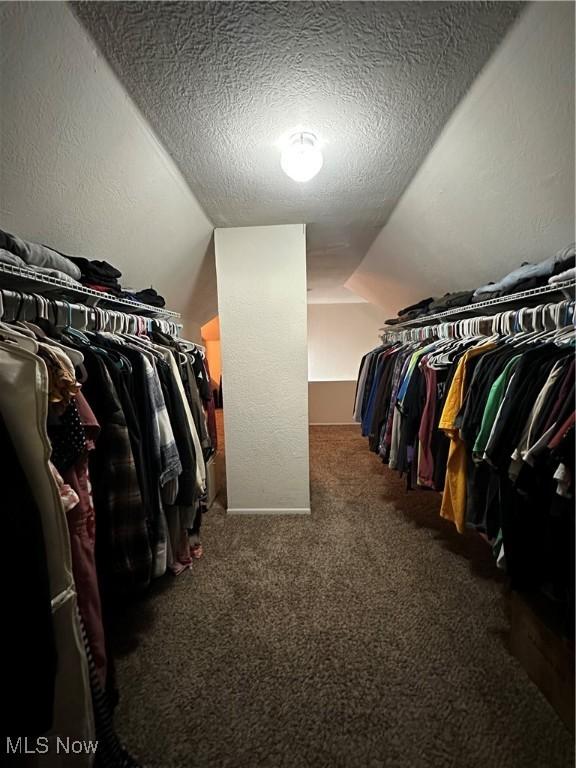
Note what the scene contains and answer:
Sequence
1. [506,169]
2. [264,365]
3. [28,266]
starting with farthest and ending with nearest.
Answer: [264,365]
[506,169]
[28,266]

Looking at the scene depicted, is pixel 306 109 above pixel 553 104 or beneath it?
above

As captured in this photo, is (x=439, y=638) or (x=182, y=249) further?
(x=182, y=249)

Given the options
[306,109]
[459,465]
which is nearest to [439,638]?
[459,465]

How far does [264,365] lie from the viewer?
7.20ft

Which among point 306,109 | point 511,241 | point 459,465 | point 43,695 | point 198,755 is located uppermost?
point 306,109

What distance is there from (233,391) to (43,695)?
173 cm

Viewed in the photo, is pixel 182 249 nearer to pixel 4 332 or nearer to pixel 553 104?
pixel 4 332

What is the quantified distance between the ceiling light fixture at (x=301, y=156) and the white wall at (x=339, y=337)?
3.68 m

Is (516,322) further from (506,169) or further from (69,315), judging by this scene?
(69,315)

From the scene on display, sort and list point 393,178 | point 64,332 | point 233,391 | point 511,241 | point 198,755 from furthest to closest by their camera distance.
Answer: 1. point 233,391
2. point 393,178
3. point 511,241
4. point 64,332
5. point 198,755

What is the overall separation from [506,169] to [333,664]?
2.11 metres

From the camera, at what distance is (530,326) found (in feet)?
4.41

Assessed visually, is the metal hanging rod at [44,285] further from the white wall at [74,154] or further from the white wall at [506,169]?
the white wall at [506,169]

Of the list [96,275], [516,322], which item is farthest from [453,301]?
[96,275]
